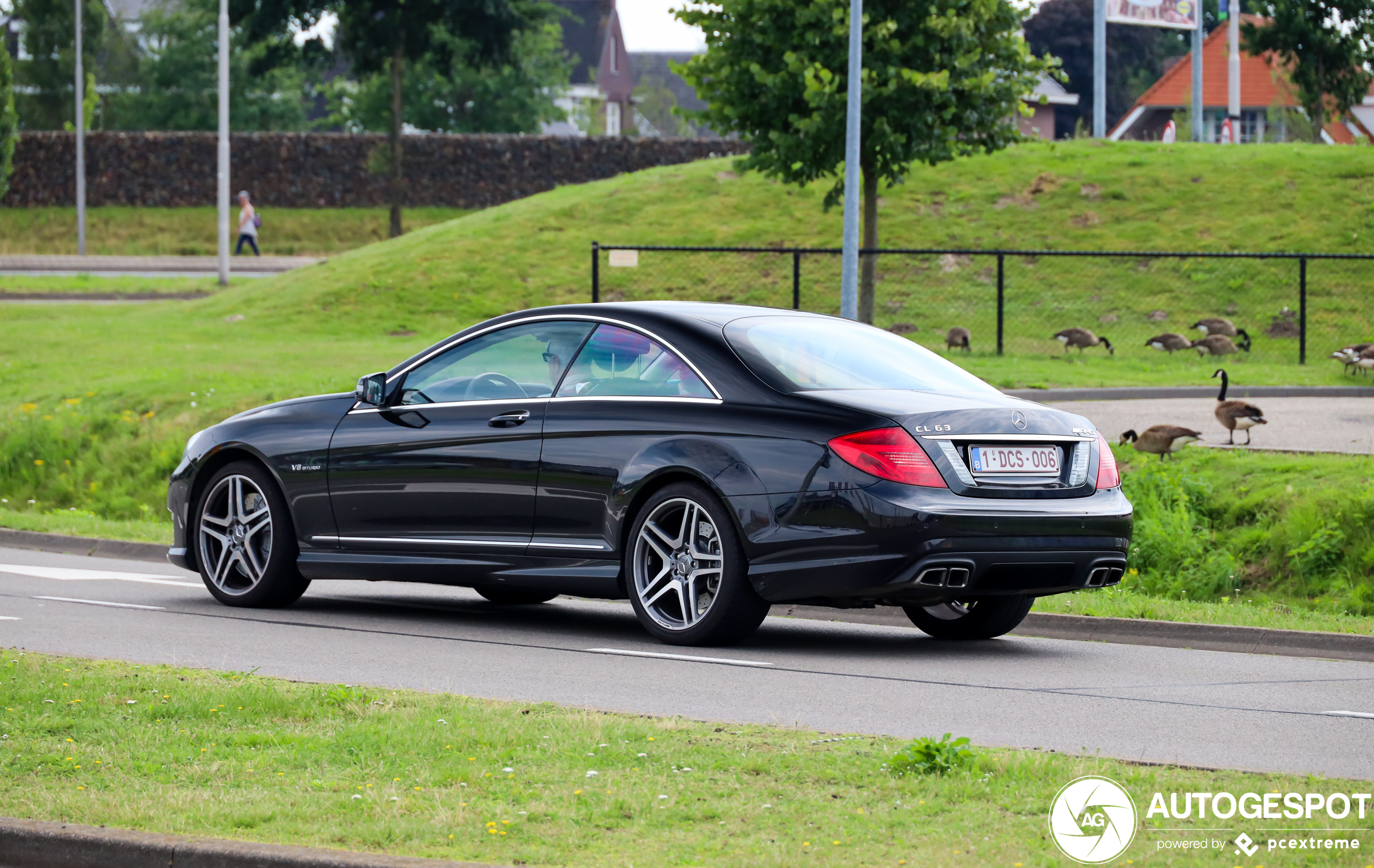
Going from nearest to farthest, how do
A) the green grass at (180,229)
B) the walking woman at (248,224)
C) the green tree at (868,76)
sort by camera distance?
the green tree at (868,76)
the walking woman at (248,224)
the green grass at (180,229)

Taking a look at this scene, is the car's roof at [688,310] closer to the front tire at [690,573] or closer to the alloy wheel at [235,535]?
the front tire at [690,573]

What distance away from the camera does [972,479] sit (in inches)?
317

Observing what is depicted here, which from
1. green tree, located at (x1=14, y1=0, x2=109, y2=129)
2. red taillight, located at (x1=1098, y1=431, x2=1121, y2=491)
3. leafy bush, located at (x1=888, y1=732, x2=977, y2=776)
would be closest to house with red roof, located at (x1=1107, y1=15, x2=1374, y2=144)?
green tree, located at (x1=14, y1=0, x2=109, y2=129)

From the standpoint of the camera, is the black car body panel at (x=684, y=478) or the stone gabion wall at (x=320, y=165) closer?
the black car body panel at (x=684, y=478)

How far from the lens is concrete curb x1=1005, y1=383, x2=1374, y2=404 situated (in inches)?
795

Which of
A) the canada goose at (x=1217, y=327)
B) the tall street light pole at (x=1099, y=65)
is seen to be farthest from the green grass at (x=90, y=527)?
the tall street light pole at (x=1099, y=65)

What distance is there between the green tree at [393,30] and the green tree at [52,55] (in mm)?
8514

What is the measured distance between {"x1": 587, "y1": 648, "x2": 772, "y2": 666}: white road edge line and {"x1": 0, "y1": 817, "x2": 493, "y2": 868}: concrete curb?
12.1 ft

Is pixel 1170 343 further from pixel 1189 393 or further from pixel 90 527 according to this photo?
pixel 90 527

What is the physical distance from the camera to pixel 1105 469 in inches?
339

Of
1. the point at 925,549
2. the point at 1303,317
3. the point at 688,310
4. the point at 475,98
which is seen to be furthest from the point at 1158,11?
the point at 925,549

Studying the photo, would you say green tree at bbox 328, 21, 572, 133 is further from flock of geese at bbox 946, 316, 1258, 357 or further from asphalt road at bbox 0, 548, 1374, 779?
Result: asphalt road at bbox 0, 548, 1374, 779

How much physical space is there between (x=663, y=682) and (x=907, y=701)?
1047 millimetres

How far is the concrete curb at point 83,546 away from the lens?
528 inches
